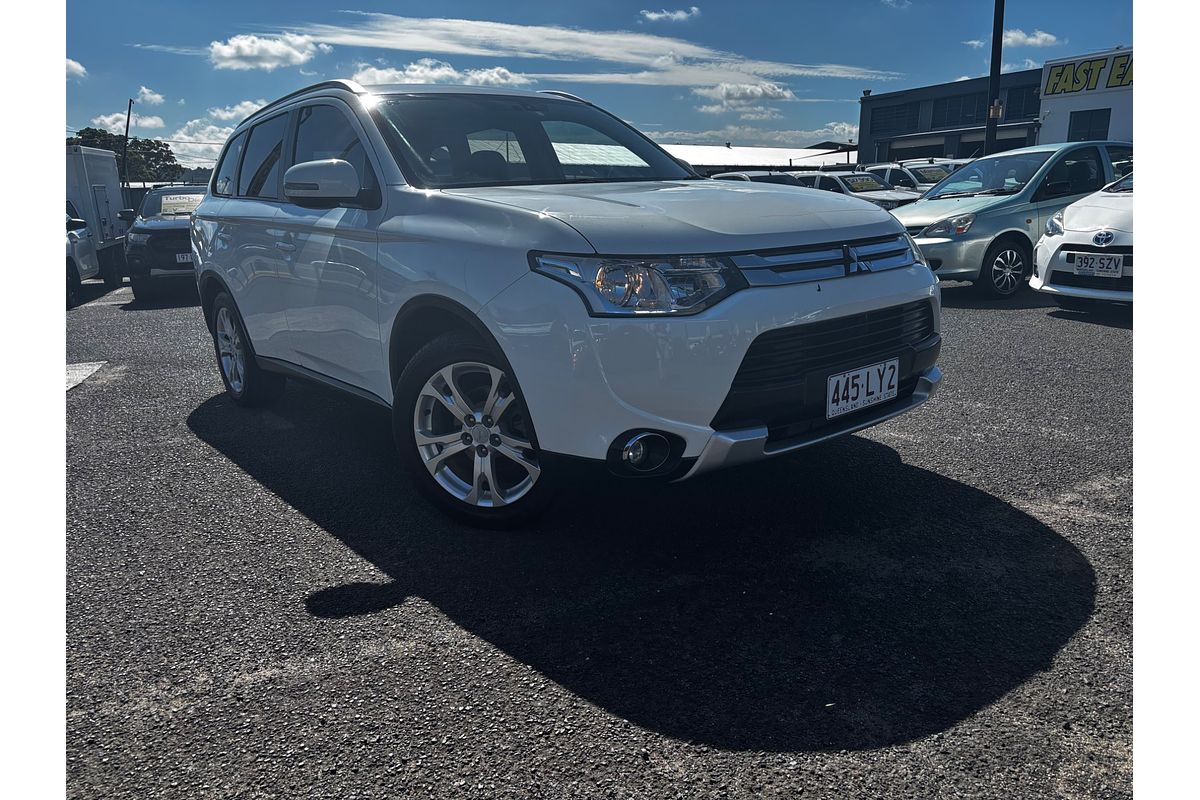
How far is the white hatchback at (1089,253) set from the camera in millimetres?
7832

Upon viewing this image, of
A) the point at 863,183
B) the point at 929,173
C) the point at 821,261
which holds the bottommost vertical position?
the point at 821,261

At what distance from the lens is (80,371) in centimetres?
741

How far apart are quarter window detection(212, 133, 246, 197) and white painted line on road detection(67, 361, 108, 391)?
210 cm

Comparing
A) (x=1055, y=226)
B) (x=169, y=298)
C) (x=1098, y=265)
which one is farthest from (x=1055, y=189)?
(x=169, y=298)

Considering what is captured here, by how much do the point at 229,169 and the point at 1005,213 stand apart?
780 centimetres

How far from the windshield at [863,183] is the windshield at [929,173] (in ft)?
4.44

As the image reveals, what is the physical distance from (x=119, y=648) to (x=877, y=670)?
7.53 feet

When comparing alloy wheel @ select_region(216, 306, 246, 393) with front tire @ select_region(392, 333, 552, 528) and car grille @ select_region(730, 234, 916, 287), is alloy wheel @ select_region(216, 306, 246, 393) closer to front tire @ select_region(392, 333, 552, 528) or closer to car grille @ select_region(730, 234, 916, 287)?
front tire @ select_region(392, 333, 552, 528)

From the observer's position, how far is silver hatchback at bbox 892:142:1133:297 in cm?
973

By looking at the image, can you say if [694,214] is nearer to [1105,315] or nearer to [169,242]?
[1105,315]

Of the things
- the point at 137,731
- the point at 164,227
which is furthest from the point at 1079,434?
the point at 164,227

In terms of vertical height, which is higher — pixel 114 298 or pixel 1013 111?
pixel 1013 111

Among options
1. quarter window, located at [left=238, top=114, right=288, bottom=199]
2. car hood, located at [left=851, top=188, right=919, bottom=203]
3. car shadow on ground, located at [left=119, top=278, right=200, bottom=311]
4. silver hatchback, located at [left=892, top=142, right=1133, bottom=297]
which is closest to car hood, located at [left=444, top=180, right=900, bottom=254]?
quarter window, located at [left=238, top=114, right=288, bottom=199]

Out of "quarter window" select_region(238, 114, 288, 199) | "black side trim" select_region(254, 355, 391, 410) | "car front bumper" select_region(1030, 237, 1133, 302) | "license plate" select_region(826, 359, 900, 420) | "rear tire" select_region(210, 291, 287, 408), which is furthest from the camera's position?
"car front bumper" select_region(1030, 237, 1133, 302)
